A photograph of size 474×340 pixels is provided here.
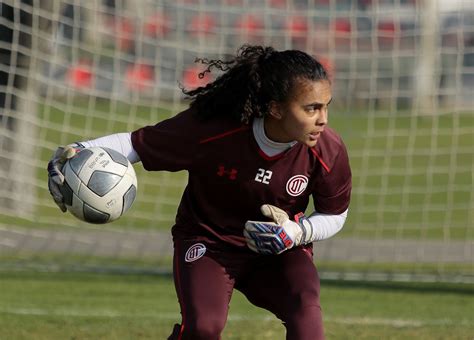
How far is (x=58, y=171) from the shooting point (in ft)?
16.3

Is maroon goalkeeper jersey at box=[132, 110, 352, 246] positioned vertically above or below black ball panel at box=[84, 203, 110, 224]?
above

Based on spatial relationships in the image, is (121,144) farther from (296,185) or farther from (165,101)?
(165,101)

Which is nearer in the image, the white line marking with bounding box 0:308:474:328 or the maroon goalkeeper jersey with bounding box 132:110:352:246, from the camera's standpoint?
the maroon goalkeeper jersey with bounding box 132:110:352:246

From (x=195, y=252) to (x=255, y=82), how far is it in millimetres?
789

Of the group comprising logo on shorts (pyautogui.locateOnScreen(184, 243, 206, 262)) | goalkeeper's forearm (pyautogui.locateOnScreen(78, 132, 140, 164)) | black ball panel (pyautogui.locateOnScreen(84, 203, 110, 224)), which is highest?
goalkeeper's forearm (pyautogui.locateOnScreen(78, 132, 140, 164))

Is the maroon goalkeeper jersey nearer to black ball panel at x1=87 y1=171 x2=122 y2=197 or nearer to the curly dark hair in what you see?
the curly dark hair

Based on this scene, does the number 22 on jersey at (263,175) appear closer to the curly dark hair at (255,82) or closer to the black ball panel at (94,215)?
the curly dark hair at (255,82)

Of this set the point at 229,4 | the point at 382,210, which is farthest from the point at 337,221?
the point at 382,210

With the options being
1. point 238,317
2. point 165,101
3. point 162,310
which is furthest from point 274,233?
point 165,101

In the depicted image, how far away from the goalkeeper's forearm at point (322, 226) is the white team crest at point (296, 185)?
13 centimetres

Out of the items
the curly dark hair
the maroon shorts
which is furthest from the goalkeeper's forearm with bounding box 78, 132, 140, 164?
the maroon shorts

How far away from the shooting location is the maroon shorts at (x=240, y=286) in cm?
481

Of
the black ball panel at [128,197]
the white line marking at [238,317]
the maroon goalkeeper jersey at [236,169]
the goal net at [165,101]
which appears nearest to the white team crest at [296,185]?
the maroon goalkeeper jersey at [236,169]

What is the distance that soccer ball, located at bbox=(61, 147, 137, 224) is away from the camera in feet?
16.2
